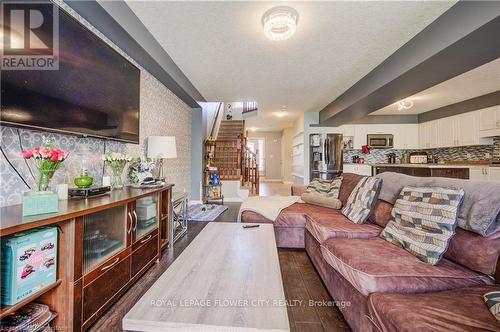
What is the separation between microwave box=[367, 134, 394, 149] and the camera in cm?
626


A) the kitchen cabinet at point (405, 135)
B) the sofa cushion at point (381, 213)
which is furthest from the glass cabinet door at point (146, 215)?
the kitchen cabinet at point (405, 135)

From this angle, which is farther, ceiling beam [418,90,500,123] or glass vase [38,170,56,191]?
ceiling beam [418,90,500,123]

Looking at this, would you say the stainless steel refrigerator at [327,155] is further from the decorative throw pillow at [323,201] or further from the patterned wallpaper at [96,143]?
the patterned wallpaper at [96,143]

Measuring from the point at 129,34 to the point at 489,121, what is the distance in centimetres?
668

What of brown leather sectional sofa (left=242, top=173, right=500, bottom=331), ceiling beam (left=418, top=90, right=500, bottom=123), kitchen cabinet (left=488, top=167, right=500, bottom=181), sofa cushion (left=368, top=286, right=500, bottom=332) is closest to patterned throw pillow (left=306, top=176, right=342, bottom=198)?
brown leather sectional sofa (left=242, top=173, right=500, bottom=331)

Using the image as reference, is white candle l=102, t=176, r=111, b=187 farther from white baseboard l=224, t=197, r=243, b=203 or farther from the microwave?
the microwave

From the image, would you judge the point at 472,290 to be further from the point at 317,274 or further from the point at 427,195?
the point at 317,274

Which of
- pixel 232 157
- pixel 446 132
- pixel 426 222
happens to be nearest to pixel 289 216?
pixel 426 222

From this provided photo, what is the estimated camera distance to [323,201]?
2.89 m

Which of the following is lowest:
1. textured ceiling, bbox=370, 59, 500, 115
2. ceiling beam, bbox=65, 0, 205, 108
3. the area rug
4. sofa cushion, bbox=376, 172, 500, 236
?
the area rug

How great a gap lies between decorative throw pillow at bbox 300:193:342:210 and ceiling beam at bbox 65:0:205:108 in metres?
2.72

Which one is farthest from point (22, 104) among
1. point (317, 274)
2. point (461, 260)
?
point (461, 260)

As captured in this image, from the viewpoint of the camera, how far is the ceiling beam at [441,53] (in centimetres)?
177

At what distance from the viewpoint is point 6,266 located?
101cm
